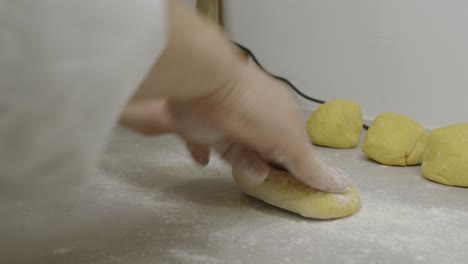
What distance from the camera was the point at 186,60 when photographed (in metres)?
0.42

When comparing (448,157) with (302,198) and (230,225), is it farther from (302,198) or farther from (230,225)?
(230,225)

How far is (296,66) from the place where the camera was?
4.77ft

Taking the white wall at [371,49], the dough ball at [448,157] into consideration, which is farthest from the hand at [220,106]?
the white wall at [371,49]

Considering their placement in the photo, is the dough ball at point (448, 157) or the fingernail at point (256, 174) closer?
the fingernail at point (256, 174)

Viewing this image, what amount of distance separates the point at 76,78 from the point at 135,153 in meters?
0.75

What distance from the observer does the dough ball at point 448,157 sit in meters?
0.89

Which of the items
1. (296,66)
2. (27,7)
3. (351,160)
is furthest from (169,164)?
(27,7)

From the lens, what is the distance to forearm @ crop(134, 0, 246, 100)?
0.40m

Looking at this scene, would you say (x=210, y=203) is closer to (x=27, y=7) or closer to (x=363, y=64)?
(x=27, y=7)

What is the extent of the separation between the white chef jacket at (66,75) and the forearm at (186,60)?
1.1 inches

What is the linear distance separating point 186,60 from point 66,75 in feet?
0.37

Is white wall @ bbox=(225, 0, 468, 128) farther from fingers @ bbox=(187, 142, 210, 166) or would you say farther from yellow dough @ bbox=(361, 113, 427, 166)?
fingers @ bbox=(187, 142, 210, 166)

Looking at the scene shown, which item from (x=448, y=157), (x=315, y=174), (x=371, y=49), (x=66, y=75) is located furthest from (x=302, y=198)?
(x=371, y=49)

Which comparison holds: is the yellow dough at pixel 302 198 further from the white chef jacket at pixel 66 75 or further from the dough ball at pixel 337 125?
the white chef jacket at pixel 66 75
